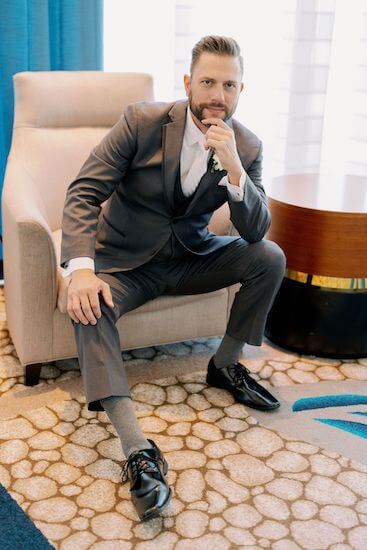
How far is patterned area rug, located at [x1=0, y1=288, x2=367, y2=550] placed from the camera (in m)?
1.89

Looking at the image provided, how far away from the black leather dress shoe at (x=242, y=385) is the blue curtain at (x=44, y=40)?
4.70 ft

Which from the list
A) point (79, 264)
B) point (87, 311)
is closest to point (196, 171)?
point (79, 264)

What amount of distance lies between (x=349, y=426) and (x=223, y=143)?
978 millimetres

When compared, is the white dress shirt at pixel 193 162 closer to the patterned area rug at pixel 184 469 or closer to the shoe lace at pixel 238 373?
the shoe lace at pixel 238 373

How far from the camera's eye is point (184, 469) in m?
2.13

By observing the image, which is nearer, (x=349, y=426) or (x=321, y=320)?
(x=349, y=426)

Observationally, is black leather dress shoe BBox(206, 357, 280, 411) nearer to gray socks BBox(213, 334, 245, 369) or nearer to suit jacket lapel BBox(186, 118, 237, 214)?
gray socks BBox(213, 334, 245, 369)

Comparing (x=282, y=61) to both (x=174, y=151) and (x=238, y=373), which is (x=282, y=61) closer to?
(x=174, y=151)

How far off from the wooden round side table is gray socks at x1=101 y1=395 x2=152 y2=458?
926mm

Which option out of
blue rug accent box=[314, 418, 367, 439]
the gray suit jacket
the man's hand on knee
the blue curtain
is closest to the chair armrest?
the gray suit jacket

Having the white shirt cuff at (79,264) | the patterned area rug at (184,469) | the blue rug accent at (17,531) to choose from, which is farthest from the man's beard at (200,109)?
the blue rug accent at (17,531)

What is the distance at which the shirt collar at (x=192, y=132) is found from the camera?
2.28 meters

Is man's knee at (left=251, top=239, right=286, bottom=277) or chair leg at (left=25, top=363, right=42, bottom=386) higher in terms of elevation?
man's knee at (left=251, top=239, right=286, bottom=277)

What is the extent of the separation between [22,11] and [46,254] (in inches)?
49.9
